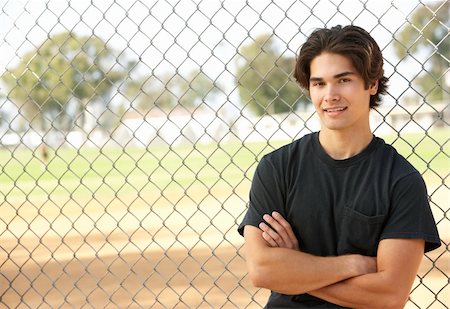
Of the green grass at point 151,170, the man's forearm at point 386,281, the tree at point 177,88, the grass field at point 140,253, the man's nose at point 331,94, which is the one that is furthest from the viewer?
the green grass at point 151,170

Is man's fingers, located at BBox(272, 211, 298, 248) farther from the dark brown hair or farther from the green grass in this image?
the green grass

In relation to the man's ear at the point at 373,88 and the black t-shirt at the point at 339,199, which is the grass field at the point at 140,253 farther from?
the black t-shirt at the point at 339,199

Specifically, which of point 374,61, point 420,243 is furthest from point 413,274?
point 374,61

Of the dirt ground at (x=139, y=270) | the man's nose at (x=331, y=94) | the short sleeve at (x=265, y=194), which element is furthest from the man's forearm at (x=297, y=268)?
the dirt ground at (x=139, y=270)

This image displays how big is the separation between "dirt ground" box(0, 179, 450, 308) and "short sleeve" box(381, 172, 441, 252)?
144 cm

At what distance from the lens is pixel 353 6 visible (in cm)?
467

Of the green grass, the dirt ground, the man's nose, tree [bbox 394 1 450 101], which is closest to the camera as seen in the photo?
the man's nose

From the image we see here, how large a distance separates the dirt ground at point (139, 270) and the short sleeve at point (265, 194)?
60.6 inches

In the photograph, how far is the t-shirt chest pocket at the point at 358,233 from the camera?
8.22 feet

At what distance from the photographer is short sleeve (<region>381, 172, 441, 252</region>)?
2.46 m

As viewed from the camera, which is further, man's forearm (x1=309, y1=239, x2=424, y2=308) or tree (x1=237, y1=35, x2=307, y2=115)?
tree (x1=237, y1=35, x2=307, y2=115)

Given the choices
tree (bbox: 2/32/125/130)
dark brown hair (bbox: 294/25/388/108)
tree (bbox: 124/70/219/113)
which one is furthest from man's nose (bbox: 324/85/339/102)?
tree (bbox: 2/32/125/130)

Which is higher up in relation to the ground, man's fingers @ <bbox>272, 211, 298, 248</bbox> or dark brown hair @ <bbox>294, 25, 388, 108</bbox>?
dark brown hair @ <bbox>294, 25, 388, 108</bbox>

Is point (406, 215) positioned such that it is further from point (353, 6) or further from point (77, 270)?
point (77, 270)
